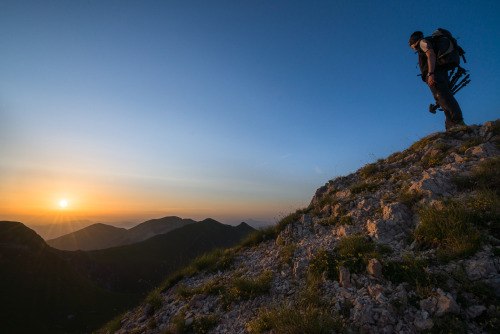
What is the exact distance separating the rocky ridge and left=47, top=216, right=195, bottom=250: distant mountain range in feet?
311

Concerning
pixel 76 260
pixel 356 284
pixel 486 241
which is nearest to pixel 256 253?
pixel 356 284

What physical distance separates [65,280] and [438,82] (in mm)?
44981

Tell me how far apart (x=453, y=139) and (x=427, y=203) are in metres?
6.67

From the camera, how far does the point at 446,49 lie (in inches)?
432

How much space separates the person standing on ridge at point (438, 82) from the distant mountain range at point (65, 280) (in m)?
13.2

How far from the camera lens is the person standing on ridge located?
1105 centimetres

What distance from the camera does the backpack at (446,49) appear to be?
10.9 m

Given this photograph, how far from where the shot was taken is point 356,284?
5012 millimetres

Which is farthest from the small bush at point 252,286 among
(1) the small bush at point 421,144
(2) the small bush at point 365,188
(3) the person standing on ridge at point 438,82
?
(3) the person standing on ridge at point 438,82

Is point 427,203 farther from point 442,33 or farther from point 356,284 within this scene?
point 442,33

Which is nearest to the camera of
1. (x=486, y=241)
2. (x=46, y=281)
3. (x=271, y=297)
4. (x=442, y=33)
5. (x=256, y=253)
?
(x=486, y=241)

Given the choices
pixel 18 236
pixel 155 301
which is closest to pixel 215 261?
pixel 155 301

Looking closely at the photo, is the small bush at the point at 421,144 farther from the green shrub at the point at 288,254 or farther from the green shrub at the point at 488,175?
the green shrub at the point at 288,254

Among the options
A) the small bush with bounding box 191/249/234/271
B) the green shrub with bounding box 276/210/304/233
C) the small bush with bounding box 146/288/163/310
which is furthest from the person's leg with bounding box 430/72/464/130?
the small bush with bounding box 146/288/163/310
